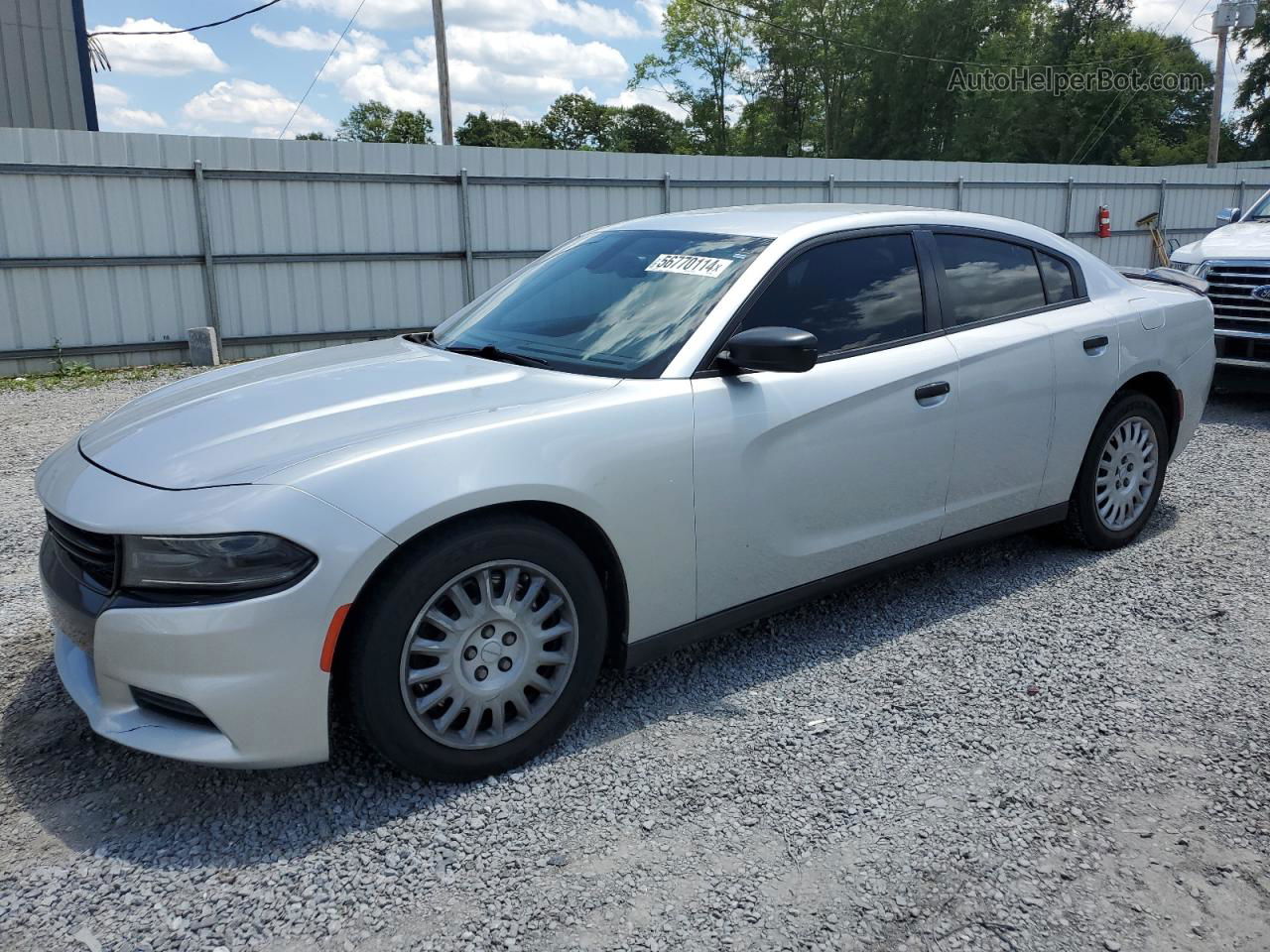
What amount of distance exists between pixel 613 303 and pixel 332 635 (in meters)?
1.63

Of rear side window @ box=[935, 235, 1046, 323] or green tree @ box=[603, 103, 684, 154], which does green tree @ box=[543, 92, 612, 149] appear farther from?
rear side window @ box=[935, 235, 1046, 323]

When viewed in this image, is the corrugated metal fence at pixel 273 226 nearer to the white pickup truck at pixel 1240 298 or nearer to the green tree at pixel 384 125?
the white pickup truck at pixel 1240 298

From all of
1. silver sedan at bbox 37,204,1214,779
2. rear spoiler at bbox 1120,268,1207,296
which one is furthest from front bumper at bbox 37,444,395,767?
rear spoiler at bbox 1120,268,1207,296

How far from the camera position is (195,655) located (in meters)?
2.52

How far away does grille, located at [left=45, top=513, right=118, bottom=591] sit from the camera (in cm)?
269

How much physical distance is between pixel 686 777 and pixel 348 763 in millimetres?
1005

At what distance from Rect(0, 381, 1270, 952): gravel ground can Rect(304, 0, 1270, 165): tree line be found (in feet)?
164

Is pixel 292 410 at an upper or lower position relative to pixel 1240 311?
upper

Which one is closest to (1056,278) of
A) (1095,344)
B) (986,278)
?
(1095,344)

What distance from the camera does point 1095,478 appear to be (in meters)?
4.69

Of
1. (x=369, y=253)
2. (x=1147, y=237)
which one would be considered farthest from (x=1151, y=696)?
(x=1147, y=237)

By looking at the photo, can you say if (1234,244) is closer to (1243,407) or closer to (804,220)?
(1243,407)

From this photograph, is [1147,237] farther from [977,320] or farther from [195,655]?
[195,655]

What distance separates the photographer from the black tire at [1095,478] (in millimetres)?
4645
